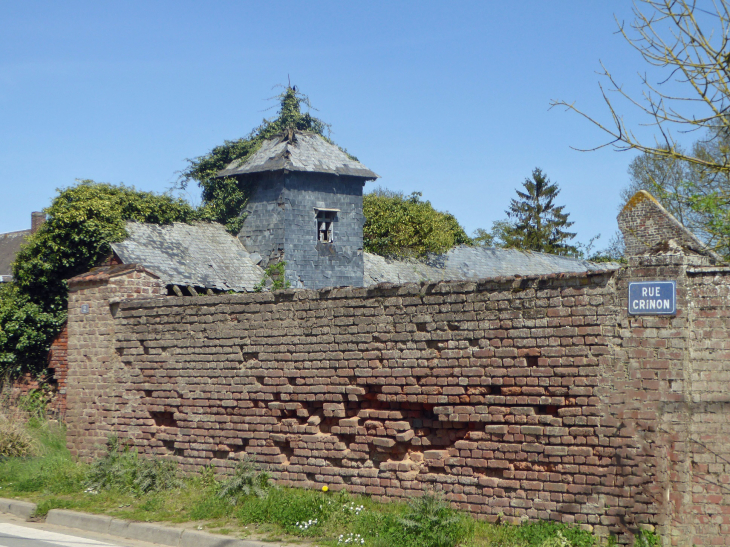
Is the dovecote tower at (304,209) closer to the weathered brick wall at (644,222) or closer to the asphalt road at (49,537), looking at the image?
the weathered brick wall at (644,222)

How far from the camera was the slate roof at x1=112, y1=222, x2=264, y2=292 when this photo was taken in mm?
17969

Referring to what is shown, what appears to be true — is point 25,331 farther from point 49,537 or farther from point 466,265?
point 466,265

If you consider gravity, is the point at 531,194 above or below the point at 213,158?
above

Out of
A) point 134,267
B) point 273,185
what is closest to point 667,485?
point 134,267

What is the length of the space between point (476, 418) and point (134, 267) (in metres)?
5.96

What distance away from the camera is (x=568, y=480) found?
273 inches

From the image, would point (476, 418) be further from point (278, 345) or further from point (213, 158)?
point (213, 158)

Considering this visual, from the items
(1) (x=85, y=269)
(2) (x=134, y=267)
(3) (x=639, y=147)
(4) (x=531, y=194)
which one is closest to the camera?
(3) (x=639, y=147)

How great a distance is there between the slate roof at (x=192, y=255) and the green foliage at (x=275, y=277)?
207 millimetres

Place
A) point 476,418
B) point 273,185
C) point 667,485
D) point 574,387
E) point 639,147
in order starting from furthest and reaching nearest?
1. point 273,185
2. point 476,418
3. point 574,387
4. point 667,485
5. point 639,147

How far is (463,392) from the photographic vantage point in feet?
25.0

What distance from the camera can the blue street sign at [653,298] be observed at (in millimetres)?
6639

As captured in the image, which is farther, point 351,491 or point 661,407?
point 351,491

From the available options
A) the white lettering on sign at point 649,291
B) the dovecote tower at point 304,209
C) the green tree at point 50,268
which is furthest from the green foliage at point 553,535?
the dovecote tower at point 304,209
